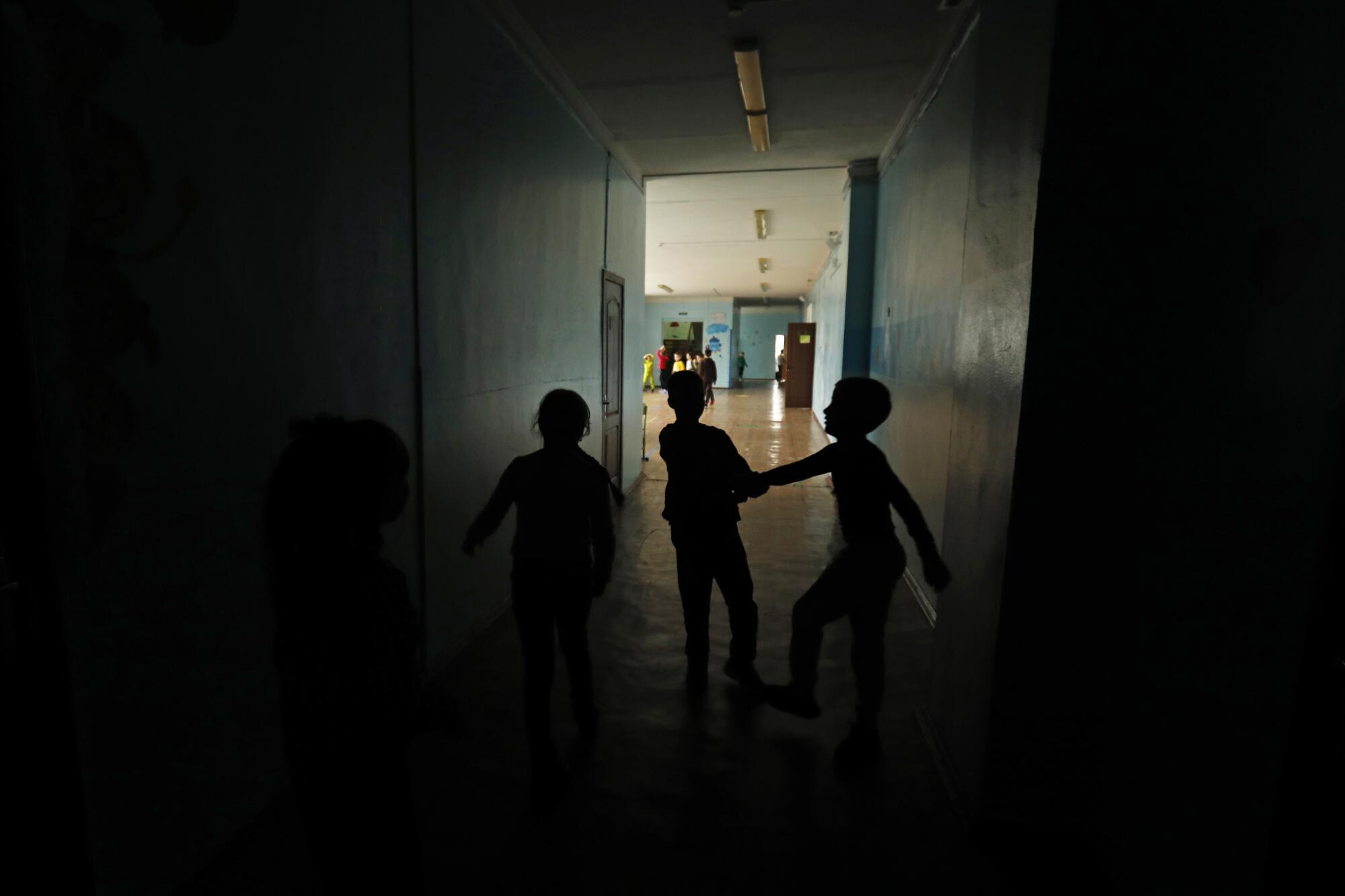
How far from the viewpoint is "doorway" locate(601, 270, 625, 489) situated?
5.81 m

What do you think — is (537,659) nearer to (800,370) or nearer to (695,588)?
(695,588)

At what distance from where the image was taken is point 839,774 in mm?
2355

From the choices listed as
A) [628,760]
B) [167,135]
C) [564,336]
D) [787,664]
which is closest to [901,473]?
[787,664]

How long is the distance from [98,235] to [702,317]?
21.7 meters

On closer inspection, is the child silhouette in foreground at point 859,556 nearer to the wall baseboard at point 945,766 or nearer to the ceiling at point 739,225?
the wall baseboard at point 945,766

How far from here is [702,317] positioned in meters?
22.6

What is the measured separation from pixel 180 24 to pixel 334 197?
650 millimetres

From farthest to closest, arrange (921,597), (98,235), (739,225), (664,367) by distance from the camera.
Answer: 1. (664,367)
2. (739,225)
3. (921,597)
4. (98,235)

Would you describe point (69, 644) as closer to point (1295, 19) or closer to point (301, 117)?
point (301, 117)

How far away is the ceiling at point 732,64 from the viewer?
3.57 m

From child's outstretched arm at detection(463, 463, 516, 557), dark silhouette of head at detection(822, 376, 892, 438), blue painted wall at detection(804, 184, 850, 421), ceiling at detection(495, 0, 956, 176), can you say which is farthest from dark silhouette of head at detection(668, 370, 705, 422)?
blue painted wall at detection(804, 184, 850, 421)

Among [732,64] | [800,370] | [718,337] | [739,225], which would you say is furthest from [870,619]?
[718,337]

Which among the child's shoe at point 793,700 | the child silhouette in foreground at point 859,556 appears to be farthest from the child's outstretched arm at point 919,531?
the child's shoe at point 793,700

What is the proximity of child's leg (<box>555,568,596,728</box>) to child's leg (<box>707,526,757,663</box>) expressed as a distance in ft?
2.07
